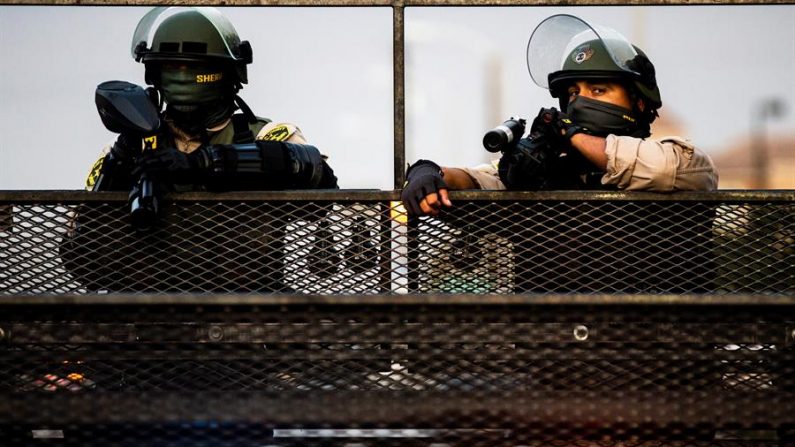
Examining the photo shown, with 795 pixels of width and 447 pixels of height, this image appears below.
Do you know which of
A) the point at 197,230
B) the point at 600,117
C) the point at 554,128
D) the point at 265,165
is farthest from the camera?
the point at 600,117

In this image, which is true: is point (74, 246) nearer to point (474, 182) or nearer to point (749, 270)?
point (474, 182)

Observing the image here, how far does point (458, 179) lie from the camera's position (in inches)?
130

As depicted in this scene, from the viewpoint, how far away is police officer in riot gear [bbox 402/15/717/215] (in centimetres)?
275

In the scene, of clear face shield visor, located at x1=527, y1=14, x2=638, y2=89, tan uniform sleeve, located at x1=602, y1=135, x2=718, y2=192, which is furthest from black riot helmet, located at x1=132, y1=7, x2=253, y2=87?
tan uniform sleeve, located at x1=602, y1=135, x2=718, y2=192

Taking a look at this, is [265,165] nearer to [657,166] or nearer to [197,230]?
[197,230]

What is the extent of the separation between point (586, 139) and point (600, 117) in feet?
0.99

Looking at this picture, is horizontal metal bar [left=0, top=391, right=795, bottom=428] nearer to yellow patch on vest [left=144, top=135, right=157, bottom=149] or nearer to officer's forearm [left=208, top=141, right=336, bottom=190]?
officer's forearm [left=208, top=141, right=336, bottom=190]

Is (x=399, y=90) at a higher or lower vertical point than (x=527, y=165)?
higher

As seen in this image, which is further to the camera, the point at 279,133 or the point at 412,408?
the point at 279,133

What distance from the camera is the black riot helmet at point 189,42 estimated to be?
10.9ft

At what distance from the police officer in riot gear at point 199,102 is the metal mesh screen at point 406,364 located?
18.6 inches

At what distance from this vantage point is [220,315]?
2.61 metres

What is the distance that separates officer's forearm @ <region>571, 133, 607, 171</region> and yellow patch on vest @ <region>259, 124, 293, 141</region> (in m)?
0.93

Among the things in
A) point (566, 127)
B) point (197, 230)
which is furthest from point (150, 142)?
point (566, 127)
